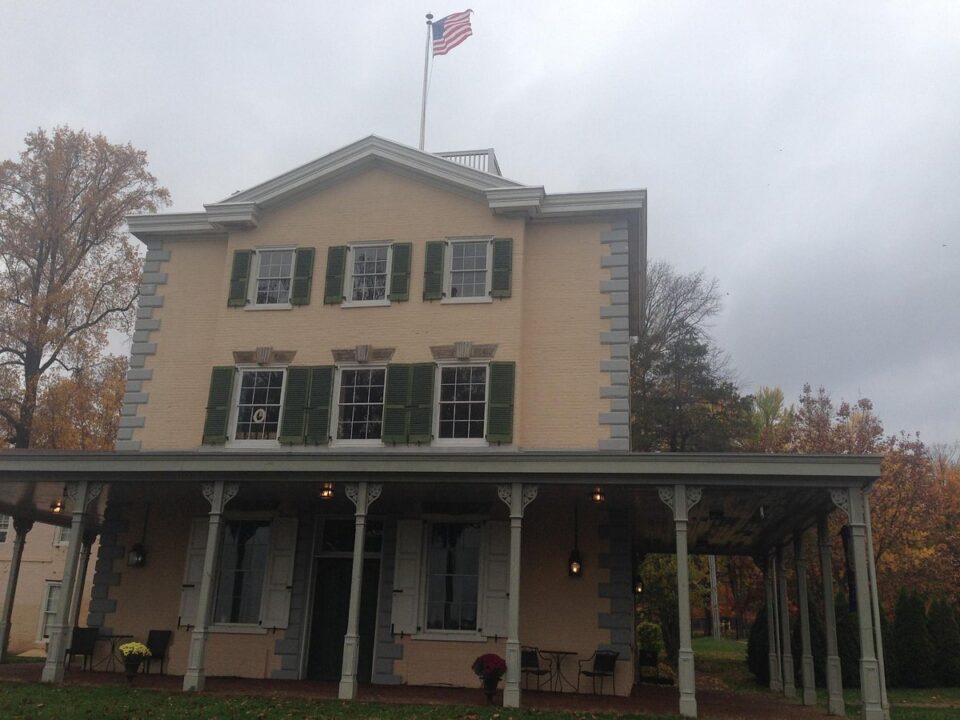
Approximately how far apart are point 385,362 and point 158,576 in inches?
213

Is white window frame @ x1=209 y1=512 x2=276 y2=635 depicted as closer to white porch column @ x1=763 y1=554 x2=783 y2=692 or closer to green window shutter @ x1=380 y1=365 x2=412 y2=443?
green window shutter @ x1=380 y1=365 x2=412 y2=443

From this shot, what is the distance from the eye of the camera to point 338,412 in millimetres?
14938

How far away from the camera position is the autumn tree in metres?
24.4

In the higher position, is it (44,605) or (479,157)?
(479,157)

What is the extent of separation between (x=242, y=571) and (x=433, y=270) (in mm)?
6139

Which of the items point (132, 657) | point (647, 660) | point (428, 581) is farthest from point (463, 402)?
point (647, 660)

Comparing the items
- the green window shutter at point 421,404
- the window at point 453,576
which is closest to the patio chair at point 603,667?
the window at point 453,576

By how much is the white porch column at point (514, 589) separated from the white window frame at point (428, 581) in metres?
1.80

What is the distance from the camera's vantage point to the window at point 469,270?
49.5ft

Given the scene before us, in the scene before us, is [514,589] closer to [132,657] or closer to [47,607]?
[132,657]

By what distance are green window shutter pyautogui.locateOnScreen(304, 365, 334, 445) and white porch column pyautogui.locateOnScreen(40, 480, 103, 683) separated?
3.40 meters

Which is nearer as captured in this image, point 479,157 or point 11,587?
point 11,587

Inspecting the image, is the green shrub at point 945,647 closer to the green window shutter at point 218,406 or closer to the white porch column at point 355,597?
the white porch column at point 355,597

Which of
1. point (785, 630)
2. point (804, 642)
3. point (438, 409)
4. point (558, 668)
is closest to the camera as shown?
point (558, 668)
